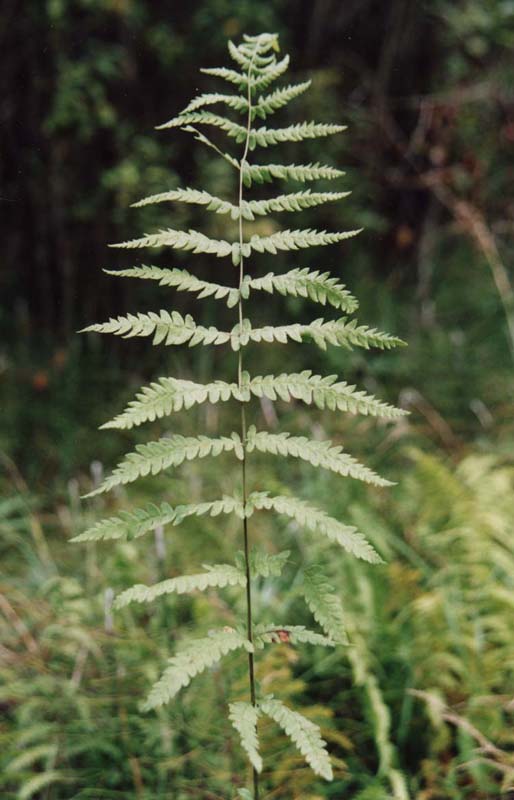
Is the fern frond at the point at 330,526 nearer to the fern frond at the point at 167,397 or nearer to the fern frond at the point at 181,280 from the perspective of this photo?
the fern frond at the point at 167,397

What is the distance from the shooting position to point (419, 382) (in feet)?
14.3

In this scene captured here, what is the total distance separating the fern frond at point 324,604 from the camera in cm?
132

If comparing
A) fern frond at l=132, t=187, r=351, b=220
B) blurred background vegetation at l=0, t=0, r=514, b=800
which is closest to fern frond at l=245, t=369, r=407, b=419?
fern frond at l=132, t=187, r=351, b=220

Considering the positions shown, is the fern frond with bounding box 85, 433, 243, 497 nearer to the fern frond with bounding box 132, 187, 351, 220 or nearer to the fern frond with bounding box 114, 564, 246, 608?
the fern frond with bounding box 114, 564, 246, 608

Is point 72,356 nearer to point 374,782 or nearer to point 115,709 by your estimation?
point 115,709

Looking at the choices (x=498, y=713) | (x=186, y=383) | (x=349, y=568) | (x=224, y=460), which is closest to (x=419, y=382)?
(x=224, y=460)

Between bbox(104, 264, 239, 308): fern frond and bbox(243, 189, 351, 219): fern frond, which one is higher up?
bbox(243, 189, 351, 219): fern frond

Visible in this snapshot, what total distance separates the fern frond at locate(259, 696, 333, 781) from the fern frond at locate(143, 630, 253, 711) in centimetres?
12

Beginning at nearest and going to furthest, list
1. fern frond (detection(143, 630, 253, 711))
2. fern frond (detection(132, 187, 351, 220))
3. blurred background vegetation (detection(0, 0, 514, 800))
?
1. fern frond (detection(143, 630, 253, 711))
2. fern frond (detection(132, 187, 351, 220))
3. blurred background vegetation (detection(0, 0, 514, 800))

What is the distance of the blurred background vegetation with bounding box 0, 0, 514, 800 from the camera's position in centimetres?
207

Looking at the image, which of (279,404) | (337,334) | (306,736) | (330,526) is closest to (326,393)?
(337,334)

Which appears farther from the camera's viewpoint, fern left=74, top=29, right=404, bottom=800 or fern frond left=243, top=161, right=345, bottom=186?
fern frond left=243, top=161, right=345, bottom=186

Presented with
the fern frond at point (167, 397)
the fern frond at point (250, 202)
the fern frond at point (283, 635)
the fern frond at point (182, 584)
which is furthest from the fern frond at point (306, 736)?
the fern frond at point (250, 202)

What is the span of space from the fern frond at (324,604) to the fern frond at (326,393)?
12.4 inches
